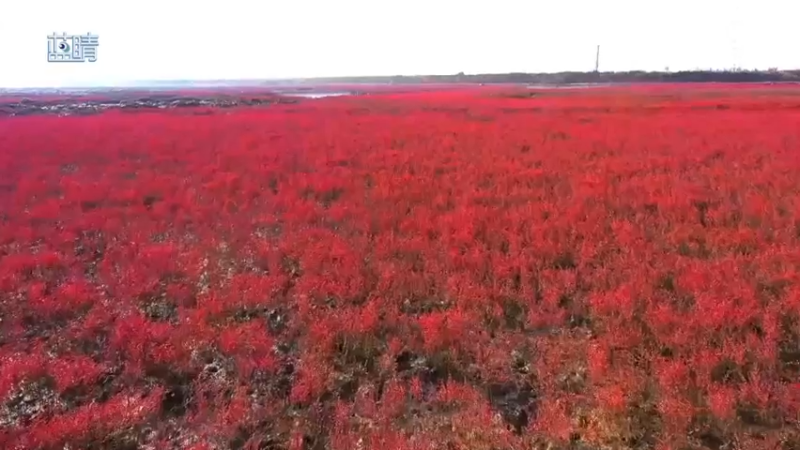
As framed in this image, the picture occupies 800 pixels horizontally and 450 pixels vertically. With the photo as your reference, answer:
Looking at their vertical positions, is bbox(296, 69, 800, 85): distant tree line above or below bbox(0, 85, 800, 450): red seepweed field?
above

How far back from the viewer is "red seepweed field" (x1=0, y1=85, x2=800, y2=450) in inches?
203

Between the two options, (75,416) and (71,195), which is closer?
(75,416)

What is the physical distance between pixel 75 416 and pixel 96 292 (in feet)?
10.3

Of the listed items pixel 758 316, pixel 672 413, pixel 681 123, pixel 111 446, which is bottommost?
pixel 111 446

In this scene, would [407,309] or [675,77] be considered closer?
[407,309]

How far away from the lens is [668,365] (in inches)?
221

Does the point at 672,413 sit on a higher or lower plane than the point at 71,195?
lower

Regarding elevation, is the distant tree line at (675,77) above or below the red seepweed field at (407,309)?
above

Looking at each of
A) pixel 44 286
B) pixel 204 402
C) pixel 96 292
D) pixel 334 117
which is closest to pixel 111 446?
pixel 204 402

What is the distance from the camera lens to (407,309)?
24.1ft

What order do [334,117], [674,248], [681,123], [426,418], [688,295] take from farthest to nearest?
[334,117], [681,123], [674,248], [688,295], [426,418]

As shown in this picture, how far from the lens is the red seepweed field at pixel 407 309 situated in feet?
16.9

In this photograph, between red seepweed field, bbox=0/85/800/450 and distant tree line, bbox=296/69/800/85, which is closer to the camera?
red seepweed field, bbox=0/85/800/450

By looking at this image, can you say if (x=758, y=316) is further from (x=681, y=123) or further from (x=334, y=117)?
(x=334, y=117)
